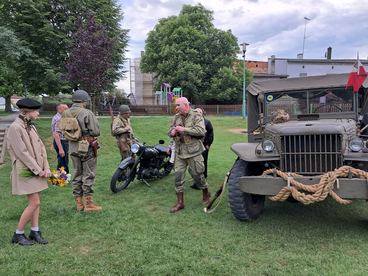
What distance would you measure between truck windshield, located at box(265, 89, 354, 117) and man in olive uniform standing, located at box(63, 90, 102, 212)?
2864 millimetres

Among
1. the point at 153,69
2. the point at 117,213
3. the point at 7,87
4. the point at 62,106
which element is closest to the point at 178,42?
the point at 153,69

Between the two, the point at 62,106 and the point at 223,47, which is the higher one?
the point at 223,47

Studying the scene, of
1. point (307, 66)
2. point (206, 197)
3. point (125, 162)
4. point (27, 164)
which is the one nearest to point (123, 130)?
point (125, 162)

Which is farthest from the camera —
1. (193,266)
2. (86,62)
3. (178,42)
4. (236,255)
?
(178,42)

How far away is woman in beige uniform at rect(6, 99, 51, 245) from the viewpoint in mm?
4418

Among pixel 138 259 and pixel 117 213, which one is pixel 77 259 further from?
pixel 117 213

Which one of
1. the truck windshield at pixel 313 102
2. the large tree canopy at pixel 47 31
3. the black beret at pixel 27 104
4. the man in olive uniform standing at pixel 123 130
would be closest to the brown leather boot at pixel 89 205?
the black beret at pixel 27 104

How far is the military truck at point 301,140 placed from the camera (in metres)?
4.71

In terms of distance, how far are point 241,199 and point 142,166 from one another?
3123 mm

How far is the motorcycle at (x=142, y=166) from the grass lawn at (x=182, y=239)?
1.25 feet

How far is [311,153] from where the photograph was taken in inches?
189

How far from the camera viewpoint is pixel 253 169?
5664 mm

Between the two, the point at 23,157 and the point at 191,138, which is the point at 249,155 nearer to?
the point at 191,138

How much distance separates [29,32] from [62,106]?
16229 millimetres
